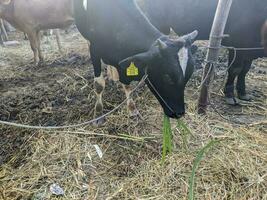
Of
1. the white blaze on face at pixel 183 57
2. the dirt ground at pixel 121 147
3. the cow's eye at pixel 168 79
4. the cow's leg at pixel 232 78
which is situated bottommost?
the dirt ground at pixel 121 147

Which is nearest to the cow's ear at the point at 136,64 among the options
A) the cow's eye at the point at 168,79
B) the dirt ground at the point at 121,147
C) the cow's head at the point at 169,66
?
the cow's head at the point at 169,66

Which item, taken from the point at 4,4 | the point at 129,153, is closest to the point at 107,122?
the point at 129,153

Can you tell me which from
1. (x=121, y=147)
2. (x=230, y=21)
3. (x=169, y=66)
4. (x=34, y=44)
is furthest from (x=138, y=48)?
(x=34, y=44)

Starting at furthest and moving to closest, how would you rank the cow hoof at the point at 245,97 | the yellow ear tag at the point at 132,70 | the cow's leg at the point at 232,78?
the cow hoof at the point at 245,97, the cow's leg at the point at 232,78, the yellow ear tag at the point at 132,70

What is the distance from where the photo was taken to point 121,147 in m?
3.75

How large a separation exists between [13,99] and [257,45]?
3458 millimetres

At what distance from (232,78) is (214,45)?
106 cm

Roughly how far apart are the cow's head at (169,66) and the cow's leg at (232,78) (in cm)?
152

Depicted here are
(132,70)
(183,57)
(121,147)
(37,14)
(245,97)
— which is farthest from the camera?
(37,14)

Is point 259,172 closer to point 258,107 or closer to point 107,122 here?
point 258,107

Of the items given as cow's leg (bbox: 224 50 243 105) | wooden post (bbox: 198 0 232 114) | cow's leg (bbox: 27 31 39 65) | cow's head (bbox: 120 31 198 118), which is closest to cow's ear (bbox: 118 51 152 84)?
cow's head (bbox: 120 31 198 118)

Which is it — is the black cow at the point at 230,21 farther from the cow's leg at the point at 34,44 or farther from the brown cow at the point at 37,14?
the cow's leg at the point at 34,44

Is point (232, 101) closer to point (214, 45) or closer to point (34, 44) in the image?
point (214, 45)

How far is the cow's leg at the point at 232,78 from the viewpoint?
460cm
